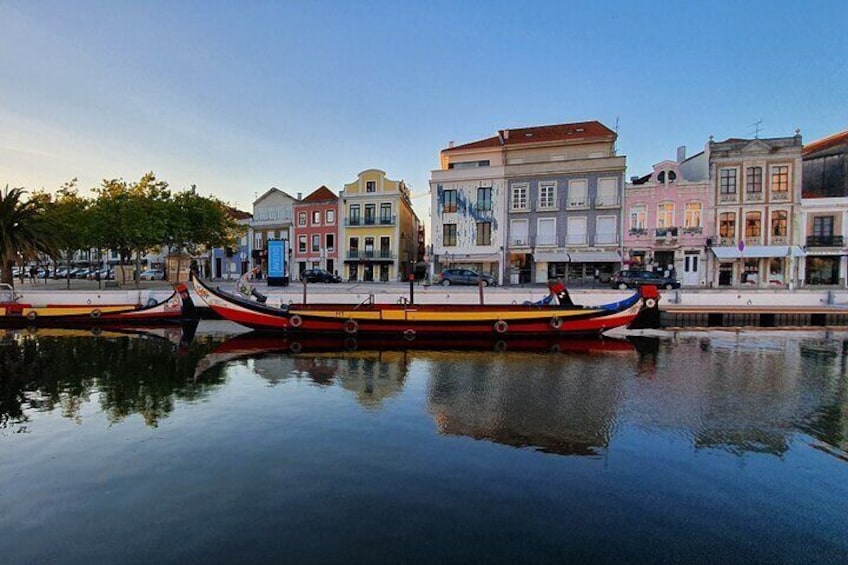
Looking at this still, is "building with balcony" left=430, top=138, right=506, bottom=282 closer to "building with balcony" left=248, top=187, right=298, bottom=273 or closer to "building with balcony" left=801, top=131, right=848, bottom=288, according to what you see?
"building with balcony" left=248, top=187, right=298, bottom=273

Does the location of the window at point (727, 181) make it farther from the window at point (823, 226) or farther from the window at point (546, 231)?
the window at point (546, 231)

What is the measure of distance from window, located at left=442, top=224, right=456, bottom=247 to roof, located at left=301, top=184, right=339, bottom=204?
13.9 meters

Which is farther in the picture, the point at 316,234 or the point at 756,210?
the point at 316,234

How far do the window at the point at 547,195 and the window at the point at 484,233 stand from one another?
4729 millimetres

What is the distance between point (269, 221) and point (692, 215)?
43.1 m

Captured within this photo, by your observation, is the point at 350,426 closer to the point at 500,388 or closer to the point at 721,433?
the point at 500,388

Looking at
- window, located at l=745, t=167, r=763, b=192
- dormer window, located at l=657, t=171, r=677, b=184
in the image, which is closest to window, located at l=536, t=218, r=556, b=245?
dormer window, located at l=657, t=171, r=677, b=184

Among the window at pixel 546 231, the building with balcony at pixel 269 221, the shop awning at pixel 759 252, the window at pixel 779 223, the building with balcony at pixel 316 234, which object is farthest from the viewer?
the building with balcony at pixel 269 221

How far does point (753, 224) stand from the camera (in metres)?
36.0

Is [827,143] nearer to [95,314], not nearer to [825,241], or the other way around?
[825,241]

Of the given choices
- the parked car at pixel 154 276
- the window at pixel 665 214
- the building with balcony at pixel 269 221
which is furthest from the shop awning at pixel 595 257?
the parked car at pixel 154 276

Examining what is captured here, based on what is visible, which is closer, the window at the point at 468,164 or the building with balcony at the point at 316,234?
the window at the point at 468,164

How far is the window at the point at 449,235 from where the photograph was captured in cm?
4259

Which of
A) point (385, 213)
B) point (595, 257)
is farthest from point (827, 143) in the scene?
point (385, 213)
